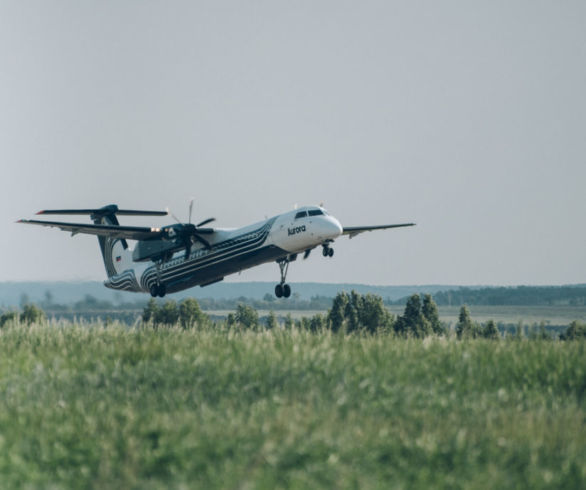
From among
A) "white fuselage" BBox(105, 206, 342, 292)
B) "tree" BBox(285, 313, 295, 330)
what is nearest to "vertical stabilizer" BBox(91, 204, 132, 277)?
"white fuselage" BBox(105, 206, 342, 292)

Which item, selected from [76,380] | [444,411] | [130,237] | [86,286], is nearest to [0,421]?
[76,380]

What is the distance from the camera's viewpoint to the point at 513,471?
1230 cm

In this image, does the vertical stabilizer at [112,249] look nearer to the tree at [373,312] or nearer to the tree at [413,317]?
the tree at [373,312]

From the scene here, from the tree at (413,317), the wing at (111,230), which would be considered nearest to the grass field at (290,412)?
the wing at (111,230)

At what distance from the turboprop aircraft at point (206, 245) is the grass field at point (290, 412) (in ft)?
90.7

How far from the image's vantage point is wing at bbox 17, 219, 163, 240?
5247cm

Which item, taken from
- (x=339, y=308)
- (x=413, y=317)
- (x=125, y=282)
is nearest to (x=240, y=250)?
(x=125, y=282)

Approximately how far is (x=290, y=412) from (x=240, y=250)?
37447 millimetres

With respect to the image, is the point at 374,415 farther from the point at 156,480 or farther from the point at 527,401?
the point at 156,480

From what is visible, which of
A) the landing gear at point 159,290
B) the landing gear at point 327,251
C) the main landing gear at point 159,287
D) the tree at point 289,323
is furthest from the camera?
the landing gear at point 159,290

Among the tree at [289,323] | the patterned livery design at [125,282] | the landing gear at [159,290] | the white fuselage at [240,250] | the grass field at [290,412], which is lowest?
the grass field at [290,412]

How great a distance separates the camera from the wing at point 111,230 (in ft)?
172

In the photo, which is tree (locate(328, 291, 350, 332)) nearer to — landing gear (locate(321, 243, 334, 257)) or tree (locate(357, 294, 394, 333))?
tree (locate(357, 294, 394, 333))

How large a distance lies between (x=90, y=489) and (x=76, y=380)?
194 inches
